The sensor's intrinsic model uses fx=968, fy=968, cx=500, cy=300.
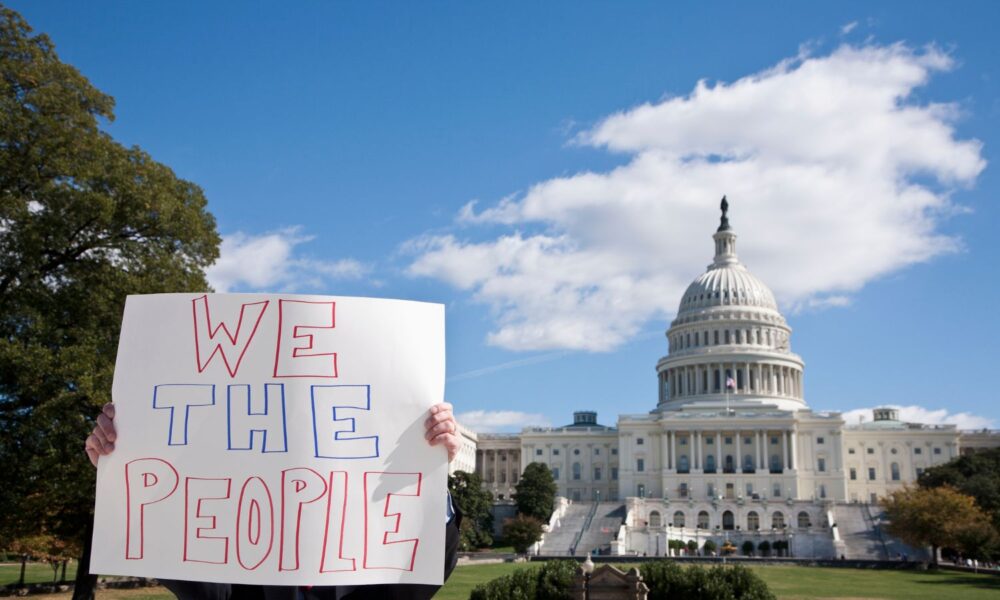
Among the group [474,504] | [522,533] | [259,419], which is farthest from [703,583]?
[474,504]

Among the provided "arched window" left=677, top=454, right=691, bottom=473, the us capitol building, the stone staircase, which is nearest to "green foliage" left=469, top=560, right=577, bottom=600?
the stone staircase

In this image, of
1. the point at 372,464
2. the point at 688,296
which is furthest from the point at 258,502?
the point at 688,296

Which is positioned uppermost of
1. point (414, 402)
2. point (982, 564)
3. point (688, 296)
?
point (688, 296)

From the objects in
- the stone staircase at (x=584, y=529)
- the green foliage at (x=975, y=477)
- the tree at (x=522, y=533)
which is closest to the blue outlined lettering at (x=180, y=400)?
the tree at (x=522, y=533)

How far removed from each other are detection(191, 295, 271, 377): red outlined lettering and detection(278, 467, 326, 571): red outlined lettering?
752 mm

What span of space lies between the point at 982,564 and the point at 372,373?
7841cm

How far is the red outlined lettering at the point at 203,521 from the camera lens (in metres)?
5.88

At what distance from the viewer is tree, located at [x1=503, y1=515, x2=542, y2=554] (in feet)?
273

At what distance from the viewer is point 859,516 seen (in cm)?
9950

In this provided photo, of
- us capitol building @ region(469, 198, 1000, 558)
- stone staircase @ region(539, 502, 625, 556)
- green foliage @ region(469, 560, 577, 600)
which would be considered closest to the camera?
green foliage @ region(469, 560, 577, 600)

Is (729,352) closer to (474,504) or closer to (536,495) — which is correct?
(536,495)

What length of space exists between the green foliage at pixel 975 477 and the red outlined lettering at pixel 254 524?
278ft

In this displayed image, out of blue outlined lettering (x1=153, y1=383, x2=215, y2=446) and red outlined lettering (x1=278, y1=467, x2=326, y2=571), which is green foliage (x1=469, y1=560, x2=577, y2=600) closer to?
red outlined lettering (x1=278, y1=467, x2=326, y2=571)

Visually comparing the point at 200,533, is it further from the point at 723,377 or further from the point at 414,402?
the point at 723,377
